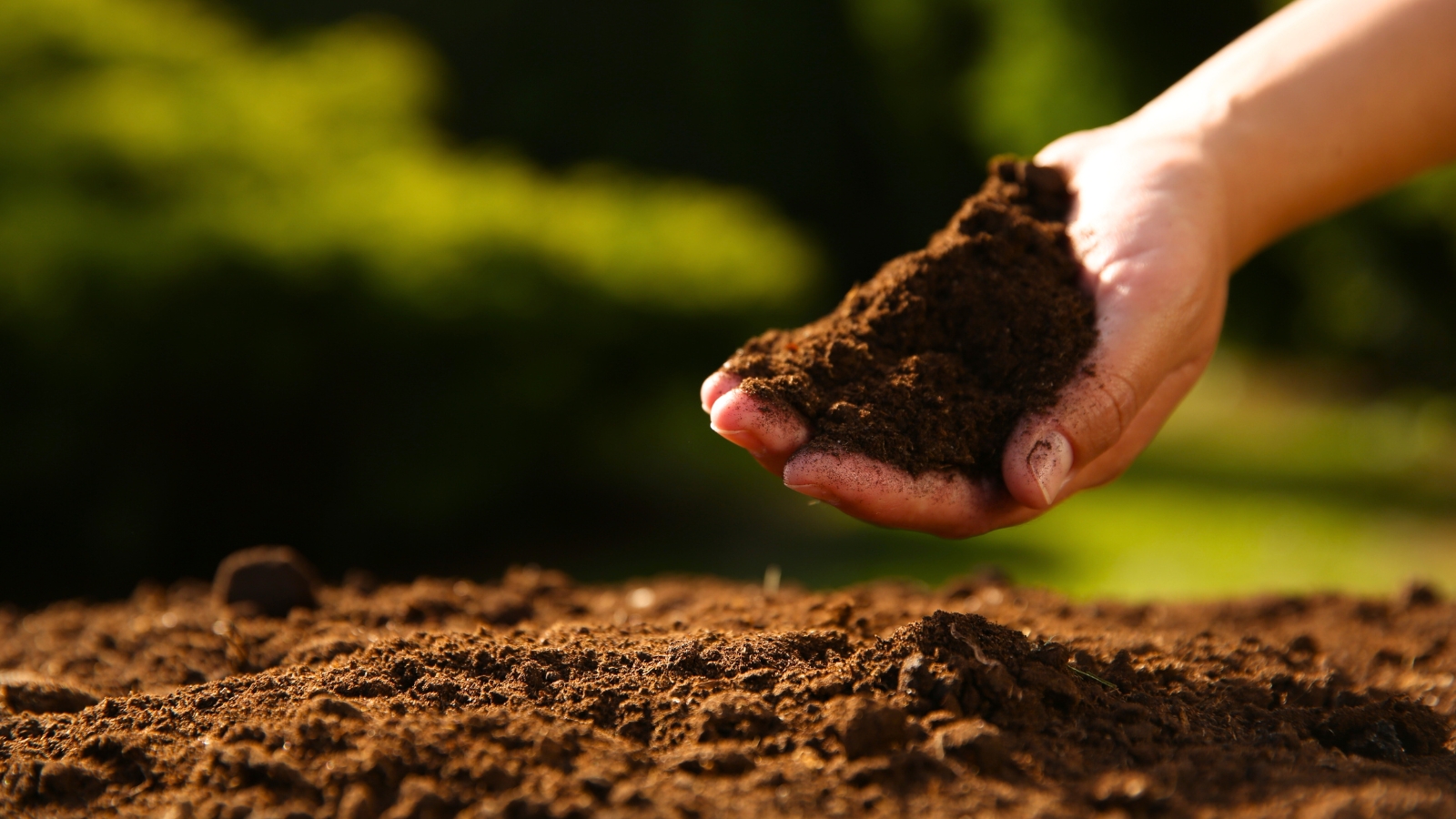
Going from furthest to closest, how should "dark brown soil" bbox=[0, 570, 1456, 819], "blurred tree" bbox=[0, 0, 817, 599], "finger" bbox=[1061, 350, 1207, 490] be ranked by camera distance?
"blurred tree" bbox=[0, 0, 817, 599] → "finger" bbox=[1061, 350, 1207, 490] → "dark brown soil" bbox=[0, 570, 1456, 819]

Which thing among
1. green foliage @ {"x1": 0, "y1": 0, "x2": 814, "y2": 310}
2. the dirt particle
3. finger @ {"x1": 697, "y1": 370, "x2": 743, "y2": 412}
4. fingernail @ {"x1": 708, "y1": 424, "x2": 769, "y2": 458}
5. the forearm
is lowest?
the dirt particle

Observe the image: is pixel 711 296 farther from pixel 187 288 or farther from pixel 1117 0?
A: pixel 1117 0

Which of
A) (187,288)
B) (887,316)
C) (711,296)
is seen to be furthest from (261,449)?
(887,316)

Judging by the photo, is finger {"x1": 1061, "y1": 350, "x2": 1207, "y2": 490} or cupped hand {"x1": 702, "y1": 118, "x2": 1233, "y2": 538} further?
finger {"x1": 1061, "y1": 350, "x2": 1207, "y2": 490}

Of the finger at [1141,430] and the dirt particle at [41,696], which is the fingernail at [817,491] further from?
the dirt particle at [41,696]

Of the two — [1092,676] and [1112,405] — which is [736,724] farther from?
[1112,405]

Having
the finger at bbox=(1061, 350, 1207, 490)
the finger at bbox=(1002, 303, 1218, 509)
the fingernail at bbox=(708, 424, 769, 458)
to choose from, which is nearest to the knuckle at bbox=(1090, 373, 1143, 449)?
the finger at bbox=(1002, 303, 1218, 509)

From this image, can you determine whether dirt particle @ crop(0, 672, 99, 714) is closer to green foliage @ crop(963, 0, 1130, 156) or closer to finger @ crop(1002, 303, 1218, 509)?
finger @ crop(1002, 303, 1218, 509)

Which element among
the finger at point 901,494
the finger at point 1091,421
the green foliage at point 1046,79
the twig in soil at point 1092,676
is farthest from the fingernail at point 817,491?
the green foliage at point 1046,79

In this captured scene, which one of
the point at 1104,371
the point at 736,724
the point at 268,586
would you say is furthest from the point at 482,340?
the point at 736,724
